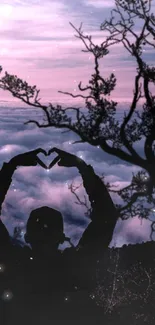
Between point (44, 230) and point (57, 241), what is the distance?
22.1 inches

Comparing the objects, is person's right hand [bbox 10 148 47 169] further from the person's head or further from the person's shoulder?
the person's shoulder

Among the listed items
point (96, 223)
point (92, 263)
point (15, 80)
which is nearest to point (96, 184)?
point (96, 223)

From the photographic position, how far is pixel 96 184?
1755cm

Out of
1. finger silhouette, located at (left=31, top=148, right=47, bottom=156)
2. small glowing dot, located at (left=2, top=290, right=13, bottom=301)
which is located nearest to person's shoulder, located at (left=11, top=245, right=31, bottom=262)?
small glowing dot, located at (left=2, top=290, right=13, bottom=301)

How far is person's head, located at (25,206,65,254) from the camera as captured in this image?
17.0 m

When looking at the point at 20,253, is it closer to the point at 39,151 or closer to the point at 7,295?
the point at 7,295

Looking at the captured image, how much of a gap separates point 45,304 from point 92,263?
83.0 inches

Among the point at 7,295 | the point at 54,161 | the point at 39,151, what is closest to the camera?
the point at 7,295

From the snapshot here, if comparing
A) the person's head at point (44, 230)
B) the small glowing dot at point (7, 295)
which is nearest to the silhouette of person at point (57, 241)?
the person's head at point (44, 230)

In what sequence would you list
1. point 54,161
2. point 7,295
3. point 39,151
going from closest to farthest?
point 7,295 → point 39,151 → point 54,161

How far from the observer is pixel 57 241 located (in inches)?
677

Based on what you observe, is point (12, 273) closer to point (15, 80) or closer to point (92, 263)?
point (92, 263)

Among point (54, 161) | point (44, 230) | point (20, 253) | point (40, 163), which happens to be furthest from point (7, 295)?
point (54, 161)

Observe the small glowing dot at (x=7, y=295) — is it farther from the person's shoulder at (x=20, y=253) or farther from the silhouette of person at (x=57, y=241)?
the person's shoulder at (x=20, y=253)
